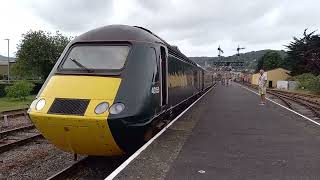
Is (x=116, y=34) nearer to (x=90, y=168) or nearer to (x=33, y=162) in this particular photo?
(x=90, y=168)

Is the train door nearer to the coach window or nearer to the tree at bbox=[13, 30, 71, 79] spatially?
the coach window

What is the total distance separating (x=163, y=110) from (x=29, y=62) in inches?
2170

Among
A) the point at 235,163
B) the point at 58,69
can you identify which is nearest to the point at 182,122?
the point at 58,69

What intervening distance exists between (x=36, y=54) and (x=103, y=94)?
56.5m

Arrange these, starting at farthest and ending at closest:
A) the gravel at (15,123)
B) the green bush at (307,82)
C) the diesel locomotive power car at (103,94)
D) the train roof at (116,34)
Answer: the green bush at (307,82), the gravel at (15,123), the train roof at (116,34), the diesel locomotive power car at (103,94)

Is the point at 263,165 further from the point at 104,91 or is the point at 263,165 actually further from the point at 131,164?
the point at 104,91

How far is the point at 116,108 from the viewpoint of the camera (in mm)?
8695

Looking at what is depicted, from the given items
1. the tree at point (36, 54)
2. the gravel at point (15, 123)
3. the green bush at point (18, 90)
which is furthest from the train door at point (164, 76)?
the tree at point (36, 54)

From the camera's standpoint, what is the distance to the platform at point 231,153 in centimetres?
732

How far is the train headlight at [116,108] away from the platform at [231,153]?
35.7 inches

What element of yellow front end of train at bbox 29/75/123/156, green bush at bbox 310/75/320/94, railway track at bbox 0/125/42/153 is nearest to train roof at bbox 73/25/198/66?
yellow front end of train at bbox 29/75/123/156

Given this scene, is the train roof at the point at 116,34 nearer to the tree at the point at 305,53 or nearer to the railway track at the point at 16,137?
the railway track at the point at 16,137

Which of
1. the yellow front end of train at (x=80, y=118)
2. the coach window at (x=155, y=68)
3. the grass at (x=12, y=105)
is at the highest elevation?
the coach window at (x=155, y=68)

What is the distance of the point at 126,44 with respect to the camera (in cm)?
1000
